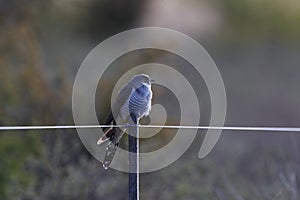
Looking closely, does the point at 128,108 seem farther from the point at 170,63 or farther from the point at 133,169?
the point at 170,63

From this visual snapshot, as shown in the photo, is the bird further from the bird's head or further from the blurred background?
the blurred background

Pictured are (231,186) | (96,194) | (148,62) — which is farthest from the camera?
(148,62)

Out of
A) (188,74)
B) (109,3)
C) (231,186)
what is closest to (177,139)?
(231,186)

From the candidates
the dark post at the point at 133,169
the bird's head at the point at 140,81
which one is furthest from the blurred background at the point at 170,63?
the dark post at the point at 133,169

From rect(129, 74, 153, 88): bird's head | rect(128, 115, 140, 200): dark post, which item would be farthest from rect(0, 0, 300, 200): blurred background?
rect(128, 115, 140, 200): dark post

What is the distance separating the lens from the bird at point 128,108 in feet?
9.75

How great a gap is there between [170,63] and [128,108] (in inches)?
116

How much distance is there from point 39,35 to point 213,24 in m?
1.44

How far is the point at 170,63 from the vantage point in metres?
5.98

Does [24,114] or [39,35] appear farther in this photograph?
[39,35]

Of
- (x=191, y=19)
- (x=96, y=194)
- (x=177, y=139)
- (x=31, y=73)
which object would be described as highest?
(x=191, y=19)

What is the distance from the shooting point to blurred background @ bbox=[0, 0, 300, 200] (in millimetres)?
5027

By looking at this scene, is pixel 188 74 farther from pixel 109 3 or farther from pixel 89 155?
pixel 89 155

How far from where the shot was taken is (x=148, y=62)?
18.8ft
